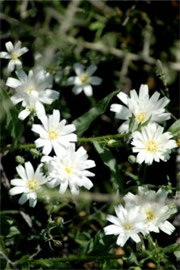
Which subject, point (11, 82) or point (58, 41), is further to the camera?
point (58, 41)

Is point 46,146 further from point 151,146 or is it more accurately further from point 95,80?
point 95,80

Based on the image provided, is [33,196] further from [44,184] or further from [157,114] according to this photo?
[157,114]

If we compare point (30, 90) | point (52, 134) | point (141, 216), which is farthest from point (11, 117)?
point (141, 216)

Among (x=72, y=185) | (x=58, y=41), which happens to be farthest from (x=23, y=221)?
(x=58, y=41)

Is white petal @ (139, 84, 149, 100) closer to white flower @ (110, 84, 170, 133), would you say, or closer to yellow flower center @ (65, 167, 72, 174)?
white flower @ (110, 84, 170, 133)

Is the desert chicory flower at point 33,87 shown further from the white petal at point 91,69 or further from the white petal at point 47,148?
the white petal at point 91,69

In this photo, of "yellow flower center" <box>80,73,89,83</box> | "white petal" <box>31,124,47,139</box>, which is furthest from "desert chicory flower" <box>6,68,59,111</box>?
"yellow flower center" <box>80,73,89,83</box>
